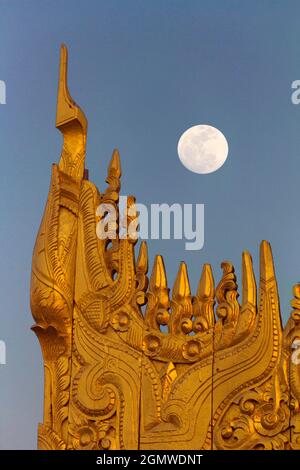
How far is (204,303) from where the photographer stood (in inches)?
349

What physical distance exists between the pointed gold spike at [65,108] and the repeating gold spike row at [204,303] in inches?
59.6

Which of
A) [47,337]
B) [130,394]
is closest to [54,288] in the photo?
[47,337]

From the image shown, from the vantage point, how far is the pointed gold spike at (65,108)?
9422 mm

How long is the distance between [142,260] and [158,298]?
33cm

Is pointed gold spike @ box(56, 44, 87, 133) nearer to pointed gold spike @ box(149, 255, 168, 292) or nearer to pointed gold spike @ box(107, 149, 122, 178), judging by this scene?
pointed gold spike @ box(107, 149, 122, 178)

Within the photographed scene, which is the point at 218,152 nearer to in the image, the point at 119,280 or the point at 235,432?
the point at 119,280

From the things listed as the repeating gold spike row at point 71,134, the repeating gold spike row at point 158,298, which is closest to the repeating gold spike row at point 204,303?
the repeating gold spike row at point 158,298

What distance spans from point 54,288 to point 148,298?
2.22 ft

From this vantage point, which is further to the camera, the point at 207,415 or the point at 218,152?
the point at 218,152

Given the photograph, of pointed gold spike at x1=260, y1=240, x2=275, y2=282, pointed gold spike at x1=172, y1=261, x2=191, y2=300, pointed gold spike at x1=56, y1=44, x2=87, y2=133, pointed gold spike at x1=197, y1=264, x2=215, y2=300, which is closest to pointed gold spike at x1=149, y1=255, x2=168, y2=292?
pointed gold spike at x1=172, y1=261, x2=191, y2=300

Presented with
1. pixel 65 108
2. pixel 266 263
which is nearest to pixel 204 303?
pixel 266 263

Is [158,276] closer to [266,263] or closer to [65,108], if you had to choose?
[266,263]

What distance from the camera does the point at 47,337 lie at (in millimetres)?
9062
